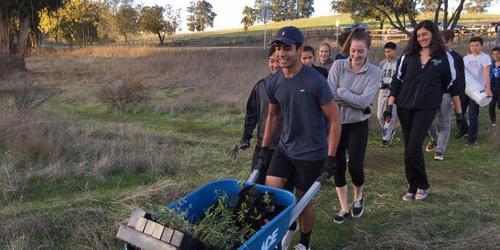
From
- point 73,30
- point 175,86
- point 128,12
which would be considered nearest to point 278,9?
point 128,12

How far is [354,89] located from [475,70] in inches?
180

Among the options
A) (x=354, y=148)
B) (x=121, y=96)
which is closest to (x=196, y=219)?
(x=354, y=148)

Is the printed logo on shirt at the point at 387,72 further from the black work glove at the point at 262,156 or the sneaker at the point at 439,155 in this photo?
the black work glove at the point at 262,156

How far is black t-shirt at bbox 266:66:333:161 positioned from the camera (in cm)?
333

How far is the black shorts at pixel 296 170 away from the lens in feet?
11.5

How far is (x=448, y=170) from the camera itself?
648cm

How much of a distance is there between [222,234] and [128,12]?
58.5 m

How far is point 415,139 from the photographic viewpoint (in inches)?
190

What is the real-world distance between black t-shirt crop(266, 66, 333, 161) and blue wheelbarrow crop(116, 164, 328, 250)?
28 cm

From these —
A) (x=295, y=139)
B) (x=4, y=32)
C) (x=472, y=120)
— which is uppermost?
(x=4, y=32)

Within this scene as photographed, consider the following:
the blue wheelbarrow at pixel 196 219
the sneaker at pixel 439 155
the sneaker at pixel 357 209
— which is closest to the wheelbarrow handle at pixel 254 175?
the blue wheelbarrow at pixel 196 219

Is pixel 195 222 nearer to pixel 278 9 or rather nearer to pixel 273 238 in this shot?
pixel 273 238

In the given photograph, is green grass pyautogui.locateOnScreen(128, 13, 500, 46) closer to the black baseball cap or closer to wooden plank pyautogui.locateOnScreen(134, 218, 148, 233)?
the black baseball cap

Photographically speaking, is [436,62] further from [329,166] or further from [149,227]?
[149,227]
